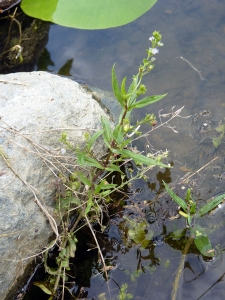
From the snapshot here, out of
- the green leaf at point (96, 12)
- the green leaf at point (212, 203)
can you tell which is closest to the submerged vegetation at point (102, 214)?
the green leaf at point (212, 203)

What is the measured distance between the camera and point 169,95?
327 centimetres

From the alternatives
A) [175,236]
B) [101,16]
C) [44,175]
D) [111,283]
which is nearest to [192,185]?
[175,236]

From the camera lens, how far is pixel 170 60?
344 cm

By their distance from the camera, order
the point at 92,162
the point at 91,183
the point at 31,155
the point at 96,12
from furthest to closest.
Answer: the point at 96,12, the point at 31,155, the point at 91,183, the point at 92,162

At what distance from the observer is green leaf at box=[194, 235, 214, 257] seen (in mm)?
2412

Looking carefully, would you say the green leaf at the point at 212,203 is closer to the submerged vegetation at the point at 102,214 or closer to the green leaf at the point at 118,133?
the submerged vegetation at the point at 102,214

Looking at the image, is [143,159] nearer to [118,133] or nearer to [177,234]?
[118,133]

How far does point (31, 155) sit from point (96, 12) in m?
1.59

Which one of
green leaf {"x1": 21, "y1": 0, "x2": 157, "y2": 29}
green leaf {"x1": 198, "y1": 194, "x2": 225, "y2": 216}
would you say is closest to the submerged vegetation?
green leaf {"x1": 198, "y1": 194, "x2": 225, "y2": 216}

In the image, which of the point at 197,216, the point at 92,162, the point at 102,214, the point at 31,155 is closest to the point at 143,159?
the point at 92,162

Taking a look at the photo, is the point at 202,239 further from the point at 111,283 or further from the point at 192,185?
the point at 111,283

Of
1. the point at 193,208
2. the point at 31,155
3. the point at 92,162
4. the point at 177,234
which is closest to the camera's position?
the point at 92,162

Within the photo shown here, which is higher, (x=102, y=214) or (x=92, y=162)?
(x=92, y=162)

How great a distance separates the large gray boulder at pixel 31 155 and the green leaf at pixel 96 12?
88 cm
